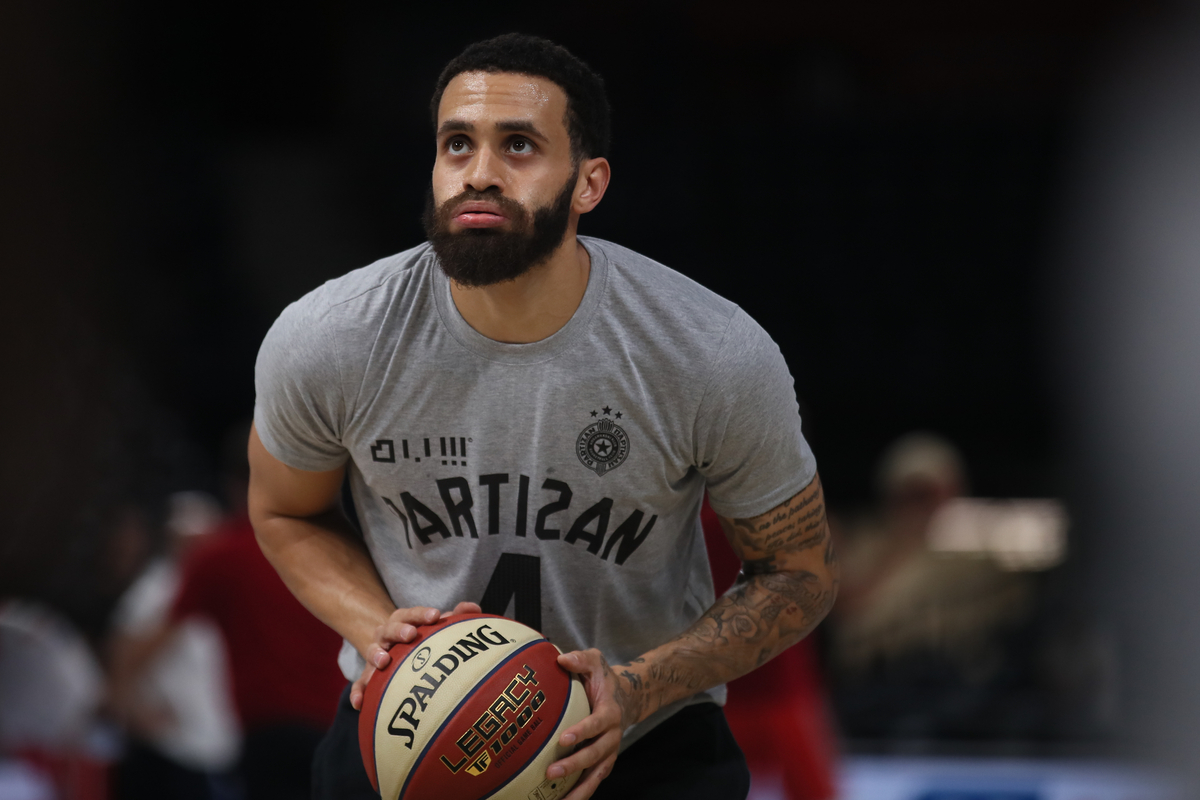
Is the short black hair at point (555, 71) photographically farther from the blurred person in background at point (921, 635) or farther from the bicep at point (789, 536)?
the blurred person in background at point (921, 635)

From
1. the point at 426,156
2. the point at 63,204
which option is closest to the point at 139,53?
the point at 63,204

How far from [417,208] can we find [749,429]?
24.6 feet

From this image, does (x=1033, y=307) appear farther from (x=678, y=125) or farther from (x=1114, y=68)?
(x=678, y=125)

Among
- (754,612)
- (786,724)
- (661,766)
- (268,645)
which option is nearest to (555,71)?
(754,612)

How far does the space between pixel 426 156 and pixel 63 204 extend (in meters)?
2.61

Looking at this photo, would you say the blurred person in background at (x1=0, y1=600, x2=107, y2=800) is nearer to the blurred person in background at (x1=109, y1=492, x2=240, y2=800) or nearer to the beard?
the blurred person in background at (x1=109, y1=492, x2=240, y2=800)

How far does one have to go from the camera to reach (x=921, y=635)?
321 inches

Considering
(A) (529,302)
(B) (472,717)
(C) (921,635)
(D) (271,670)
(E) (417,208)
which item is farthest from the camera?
(E) (417,208)

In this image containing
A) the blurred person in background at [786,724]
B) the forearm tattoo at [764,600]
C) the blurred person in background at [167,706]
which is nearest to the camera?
the forearm tattoo at [764,600]

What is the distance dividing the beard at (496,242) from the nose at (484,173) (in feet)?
0.04

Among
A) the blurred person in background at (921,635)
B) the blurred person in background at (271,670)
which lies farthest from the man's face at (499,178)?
the blurred person in background at (921,635)

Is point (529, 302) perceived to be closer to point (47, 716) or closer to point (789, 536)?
point (789, 536)

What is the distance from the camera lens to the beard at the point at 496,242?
1.89m

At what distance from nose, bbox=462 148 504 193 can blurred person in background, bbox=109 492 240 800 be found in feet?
12.0
